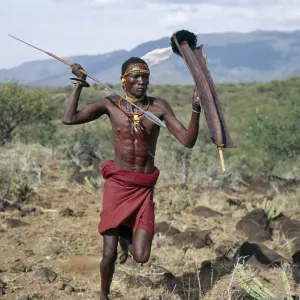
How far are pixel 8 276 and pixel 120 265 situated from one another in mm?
1103

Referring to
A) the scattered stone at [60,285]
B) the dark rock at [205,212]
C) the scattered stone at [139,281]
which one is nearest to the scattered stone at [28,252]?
the scattered stone at [60,285]

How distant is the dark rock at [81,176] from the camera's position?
10.7 meters

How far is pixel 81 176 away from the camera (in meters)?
10.8

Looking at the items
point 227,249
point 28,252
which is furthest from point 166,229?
point 28,252

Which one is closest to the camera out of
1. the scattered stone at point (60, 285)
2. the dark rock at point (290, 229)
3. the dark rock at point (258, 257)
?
the scattered stone at point (60, 285)

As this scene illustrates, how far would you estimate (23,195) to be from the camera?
9.00m

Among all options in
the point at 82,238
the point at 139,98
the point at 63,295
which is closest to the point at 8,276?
the point at 63,295

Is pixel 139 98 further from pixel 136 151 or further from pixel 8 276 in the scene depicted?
pixel 8 276

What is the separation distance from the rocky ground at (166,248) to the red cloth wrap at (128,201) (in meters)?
0.59

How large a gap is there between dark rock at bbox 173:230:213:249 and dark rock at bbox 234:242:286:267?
0.59 m

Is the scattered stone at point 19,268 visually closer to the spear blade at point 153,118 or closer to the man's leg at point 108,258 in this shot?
the man's leg at point 108,258

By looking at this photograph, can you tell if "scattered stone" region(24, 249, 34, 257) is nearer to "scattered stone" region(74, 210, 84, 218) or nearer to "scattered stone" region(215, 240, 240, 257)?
"scattered stone" region(74, 210, 84, 218)

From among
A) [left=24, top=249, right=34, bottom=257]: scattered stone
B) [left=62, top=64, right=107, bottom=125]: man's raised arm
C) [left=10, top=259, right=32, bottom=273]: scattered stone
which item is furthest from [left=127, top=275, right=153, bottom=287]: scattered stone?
[left=62, top=64, right=107, bottom=125]: man's raised arm

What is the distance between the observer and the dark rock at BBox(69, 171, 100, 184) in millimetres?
10703
